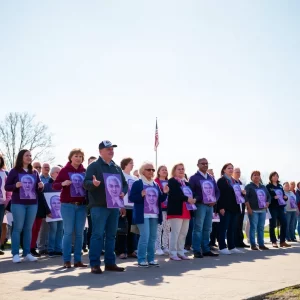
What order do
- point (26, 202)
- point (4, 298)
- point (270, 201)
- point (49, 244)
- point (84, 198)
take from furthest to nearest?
point (270, 201) < point (49, 244) < point (26, 202) < point (84, 198) < point (4, 298)

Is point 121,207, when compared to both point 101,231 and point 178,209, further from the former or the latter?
point 178,209

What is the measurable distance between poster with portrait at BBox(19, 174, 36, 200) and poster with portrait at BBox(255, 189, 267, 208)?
6842 mm

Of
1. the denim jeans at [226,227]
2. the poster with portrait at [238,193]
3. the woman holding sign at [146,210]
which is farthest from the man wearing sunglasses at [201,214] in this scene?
the woman holding sign at [146,210]

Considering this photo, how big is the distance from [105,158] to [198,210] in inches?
156

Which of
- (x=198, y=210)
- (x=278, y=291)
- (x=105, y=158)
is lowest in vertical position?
(x=278, y=291)

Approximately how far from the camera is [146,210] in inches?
431

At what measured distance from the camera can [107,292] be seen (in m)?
7.32

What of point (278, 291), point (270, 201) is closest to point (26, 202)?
point (278, 291)

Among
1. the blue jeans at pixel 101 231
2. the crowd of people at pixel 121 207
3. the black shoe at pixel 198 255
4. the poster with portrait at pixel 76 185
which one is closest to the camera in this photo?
the blue jeans at pixel 101 231

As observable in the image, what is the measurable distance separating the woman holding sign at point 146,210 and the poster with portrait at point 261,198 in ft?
17.2

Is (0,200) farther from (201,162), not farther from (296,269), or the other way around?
(296,269)

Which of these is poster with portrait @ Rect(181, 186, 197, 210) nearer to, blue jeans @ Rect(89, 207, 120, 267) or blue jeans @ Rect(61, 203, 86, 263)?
blue jeans @ Rect(61, 203, 86, 263)

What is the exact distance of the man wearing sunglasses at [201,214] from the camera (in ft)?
43.1

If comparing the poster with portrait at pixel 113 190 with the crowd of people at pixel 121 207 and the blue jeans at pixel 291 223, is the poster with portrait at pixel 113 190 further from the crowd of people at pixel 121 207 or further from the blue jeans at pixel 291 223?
the blue jeans at pixel 291 223
